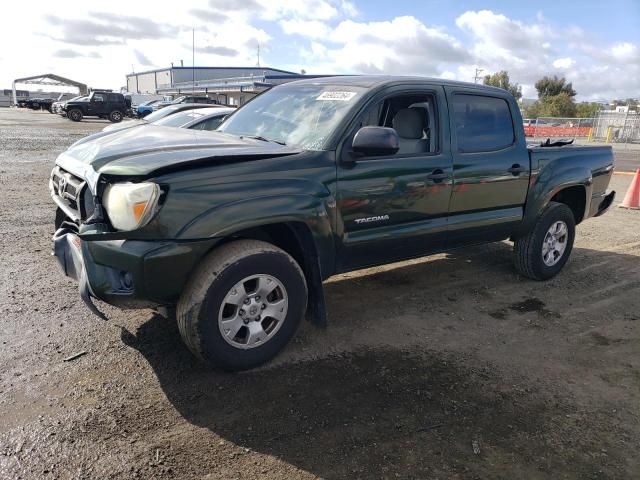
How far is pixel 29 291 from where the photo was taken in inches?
176

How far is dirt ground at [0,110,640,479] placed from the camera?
258 cm

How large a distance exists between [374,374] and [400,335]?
68 centimetres

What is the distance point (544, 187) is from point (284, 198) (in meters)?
3.05

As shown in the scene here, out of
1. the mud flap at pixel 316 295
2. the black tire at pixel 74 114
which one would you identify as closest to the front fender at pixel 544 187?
the mud flap at pixel 316 295

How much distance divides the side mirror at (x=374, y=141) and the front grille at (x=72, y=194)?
1761mm

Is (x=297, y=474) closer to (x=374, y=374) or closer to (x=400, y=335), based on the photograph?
(x=374, y=374)

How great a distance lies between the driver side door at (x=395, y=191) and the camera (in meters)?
3.67

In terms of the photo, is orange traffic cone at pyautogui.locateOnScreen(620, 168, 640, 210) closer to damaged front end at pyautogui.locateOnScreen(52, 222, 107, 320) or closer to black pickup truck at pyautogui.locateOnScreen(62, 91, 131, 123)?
damaged front end at pyautogui.locateOnScreen(52, 222, 107, 320)

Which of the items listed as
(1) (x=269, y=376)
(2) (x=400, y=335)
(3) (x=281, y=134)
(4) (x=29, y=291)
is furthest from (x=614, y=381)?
(4) (x=29, y=291)

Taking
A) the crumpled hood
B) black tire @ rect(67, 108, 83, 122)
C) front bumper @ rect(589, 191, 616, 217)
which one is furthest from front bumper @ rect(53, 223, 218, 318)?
black tire @ rect(67, 108, 83, 122)

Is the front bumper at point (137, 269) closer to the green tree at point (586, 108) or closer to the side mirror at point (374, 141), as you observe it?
the side mirror at point (374, 141)

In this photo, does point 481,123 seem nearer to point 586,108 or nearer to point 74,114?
point 74,114

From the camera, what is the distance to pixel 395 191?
388 cm

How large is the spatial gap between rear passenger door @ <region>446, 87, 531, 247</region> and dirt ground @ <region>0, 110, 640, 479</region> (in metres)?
0.73
